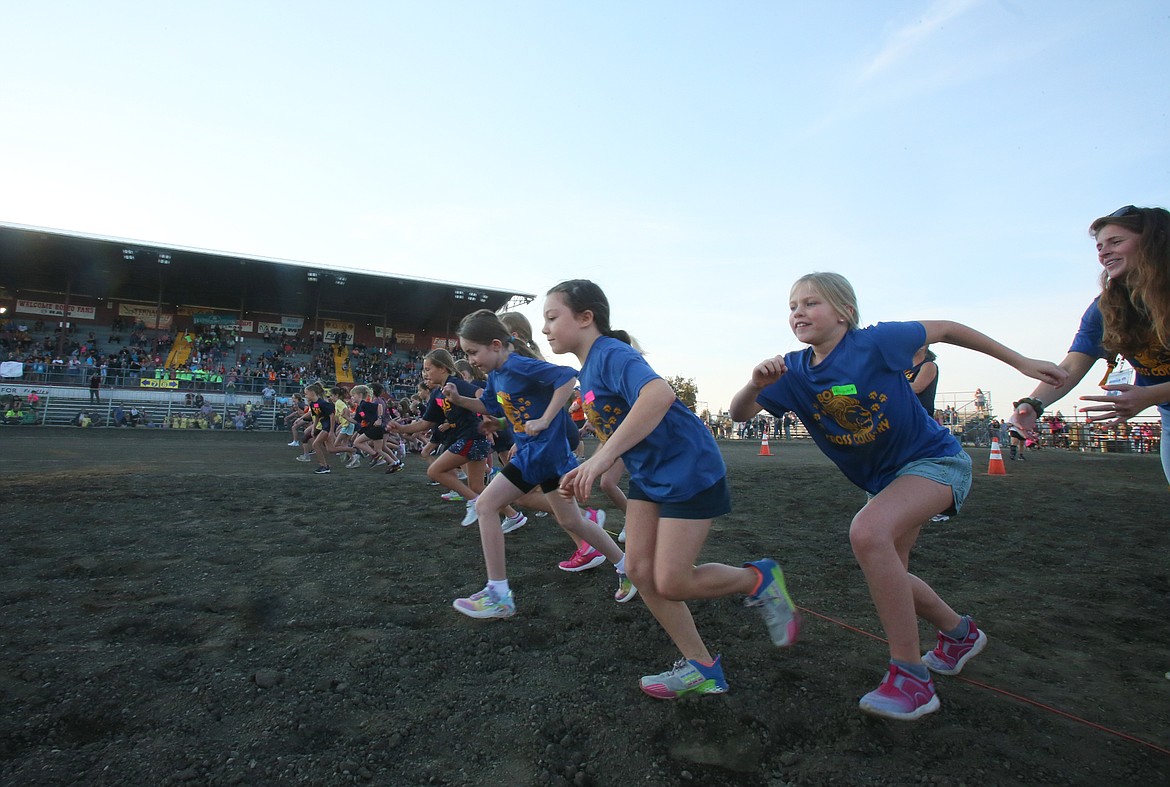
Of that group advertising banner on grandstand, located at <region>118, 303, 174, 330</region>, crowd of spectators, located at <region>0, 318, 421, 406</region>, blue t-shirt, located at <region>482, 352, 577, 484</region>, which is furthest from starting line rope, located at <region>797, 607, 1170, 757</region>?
advertising banner on grandstand, located at <region>118, 303, 174, 330</region>

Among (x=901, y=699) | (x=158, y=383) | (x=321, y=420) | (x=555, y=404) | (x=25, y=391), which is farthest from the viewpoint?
(x=158, y=383)

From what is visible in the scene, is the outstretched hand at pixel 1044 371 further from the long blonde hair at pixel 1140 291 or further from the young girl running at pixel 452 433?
the young girl running at pixel 452 433

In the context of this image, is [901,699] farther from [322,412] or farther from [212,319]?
[212,319]

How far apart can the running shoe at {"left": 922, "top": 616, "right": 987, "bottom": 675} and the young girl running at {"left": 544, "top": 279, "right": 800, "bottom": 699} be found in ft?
2.22

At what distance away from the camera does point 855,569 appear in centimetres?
436

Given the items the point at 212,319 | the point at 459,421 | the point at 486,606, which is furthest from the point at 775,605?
the point at 212,319

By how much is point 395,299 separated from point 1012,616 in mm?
39042

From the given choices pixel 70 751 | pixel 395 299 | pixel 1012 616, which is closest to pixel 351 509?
pixel 70 751

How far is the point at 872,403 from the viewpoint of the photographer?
245cm

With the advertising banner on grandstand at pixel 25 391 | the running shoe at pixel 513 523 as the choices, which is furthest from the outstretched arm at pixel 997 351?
the advertising banner on grandstand at pixel 25 391

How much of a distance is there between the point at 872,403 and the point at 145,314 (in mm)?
43830

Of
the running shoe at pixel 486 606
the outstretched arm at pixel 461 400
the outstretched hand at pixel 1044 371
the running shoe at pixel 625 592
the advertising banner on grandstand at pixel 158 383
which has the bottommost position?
the running shoe at pixel 486 606

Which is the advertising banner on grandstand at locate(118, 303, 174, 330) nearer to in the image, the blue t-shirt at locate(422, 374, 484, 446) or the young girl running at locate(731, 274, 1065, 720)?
the blue t-shirt at locate(422, 374, 484, 446)

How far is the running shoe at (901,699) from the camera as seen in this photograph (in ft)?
7.16
